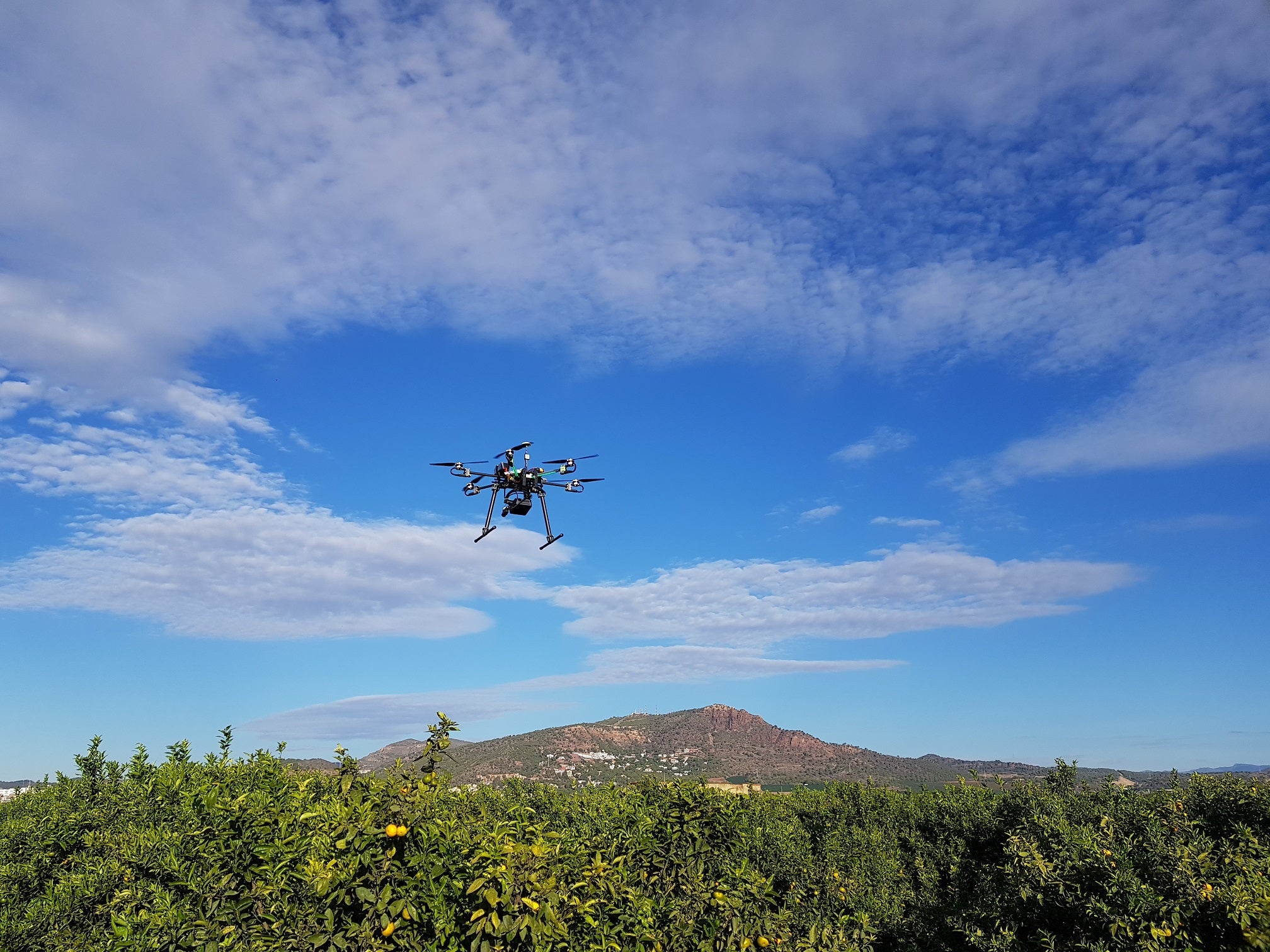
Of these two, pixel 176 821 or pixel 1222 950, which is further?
pixel 176 821

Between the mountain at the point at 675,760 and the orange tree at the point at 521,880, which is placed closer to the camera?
the orange tree at the point at 521,880

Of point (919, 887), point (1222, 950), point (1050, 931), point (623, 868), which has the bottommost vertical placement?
point (919, 887)

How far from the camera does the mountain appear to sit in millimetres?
139375

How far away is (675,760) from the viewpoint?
171 meters

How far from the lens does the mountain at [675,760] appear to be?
139375 mm

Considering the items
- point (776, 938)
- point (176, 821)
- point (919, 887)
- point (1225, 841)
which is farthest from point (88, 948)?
point (919, 887)

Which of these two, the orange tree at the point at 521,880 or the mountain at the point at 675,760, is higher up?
the orange tree at the point at 521,880

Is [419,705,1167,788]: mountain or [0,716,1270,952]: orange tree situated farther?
[419,705,1167,788]: mountain

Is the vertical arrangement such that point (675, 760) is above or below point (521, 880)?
below

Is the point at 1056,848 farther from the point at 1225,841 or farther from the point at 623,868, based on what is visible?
the point at 623,868

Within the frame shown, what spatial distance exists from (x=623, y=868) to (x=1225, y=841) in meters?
10.7

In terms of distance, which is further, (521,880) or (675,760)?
(675,760)

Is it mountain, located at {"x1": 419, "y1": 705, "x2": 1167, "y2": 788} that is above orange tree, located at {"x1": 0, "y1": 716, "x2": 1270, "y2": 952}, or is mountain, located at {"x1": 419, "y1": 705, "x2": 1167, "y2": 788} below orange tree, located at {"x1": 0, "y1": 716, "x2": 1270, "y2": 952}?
below

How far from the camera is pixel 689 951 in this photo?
9180mm
